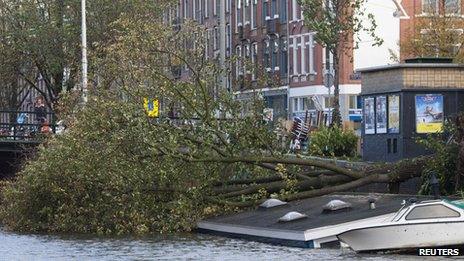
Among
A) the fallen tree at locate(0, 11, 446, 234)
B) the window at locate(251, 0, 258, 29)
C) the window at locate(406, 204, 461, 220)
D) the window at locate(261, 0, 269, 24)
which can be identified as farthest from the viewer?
the window at locate(251, 0, 258, 29)

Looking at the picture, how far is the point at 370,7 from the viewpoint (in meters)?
87.4

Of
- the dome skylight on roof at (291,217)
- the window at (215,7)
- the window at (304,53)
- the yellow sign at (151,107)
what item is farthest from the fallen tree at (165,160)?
the window at (215,7)

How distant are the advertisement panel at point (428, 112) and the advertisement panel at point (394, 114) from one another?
0.68m

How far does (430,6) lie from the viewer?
246ft

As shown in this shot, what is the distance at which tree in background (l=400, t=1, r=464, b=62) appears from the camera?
69.4 metres

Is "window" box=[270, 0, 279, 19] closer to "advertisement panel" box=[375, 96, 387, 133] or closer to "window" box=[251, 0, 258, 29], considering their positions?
"window" box=[251, 0, 258, 29]

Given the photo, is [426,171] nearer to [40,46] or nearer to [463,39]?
[463,39]

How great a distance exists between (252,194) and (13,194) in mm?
7612

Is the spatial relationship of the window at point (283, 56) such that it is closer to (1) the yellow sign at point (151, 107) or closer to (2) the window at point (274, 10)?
(2) the window at point (274, 10)

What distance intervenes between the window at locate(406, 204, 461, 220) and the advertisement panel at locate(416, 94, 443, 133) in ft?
48.4

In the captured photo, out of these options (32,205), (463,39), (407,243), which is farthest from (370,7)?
(407,243)

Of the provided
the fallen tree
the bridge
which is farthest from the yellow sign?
the bridge

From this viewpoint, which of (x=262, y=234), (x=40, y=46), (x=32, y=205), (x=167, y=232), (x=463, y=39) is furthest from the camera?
(x=40, y=46)

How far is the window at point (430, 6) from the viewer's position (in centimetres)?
7276
